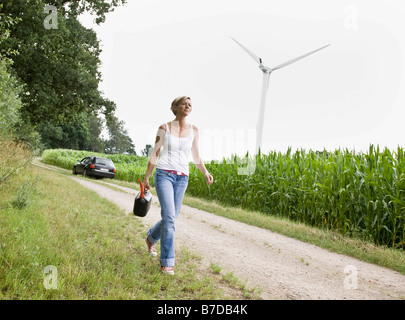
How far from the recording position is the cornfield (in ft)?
21.9

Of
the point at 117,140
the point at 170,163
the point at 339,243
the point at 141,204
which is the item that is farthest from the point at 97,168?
the point at 117,140

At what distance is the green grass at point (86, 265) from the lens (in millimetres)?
2904

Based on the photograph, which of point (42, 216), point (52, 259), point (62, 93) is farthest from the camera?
point (62, 93)

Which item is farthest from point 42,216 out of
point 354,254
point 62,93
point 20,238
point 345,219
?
point 62,93

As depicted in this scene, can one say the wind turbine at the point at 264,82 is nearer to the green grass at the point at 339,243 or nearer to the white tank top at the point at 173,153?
the green grass at the point at 339,243

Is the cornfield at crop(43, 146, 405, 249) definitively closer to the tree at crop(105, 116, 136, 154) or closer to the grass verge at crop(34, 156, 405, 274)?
the grass verge at crop(34, 156, 405, 274)

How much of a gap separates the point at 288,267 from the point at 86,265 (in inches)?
109

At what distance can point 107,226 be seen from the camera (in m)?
5.74

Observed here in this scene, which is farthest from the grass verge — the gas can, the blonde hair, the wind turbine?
the wind turbine

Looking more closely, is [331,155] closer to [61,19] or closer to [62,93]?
[61,19]

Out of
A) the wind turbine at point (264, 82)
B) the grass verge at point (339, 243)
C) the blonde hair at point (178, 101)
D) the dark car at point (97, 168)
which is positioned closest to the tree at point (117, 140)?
the dark car at point (97, 168)

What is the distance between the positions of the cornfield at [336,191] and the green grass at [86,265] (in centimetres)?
439

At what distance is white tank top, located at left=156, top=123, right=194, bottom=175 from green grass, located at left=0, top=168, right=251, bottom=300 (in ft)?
4.07

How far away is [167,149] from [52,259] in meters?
1.74
